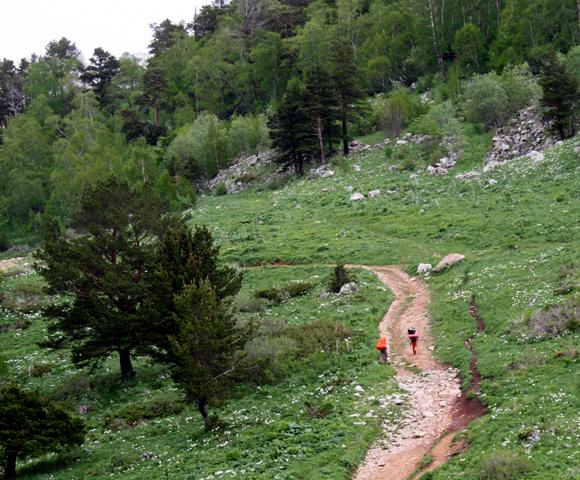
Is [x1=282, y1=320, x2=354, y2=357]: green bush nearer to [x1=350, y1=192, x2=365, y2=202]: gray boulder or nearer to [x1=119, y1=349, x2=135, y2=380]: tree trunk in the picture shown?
[x1=119, y1=349, x2=135, y2=380]: tree trunk

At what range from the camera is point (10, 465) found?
912 inches

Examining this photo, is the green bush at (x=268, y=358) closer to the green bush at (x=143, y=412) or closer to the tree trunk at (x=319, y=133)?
the green bush at (x=143, y=412)

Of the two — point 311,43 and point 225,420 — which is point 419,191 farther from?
point 311,43

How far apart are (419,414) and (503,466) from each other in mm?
6725

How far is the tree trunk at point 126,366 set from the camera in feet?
111

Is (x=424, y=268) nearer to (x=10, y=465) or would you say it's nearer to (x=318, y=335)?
(x=318, y=335)

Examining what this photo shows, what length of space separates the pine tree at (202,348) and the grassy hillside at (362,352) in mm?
1701

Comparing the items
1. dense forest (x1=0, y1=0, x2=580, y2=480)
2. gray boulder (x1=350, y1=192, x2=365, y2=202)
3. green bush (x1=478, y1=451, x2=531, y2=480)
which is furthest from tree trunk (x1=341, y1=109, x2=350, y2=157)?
green bush (x1=478, y1=451, x2=531, y2=480)

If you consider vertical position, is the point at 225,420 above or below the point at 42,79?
below

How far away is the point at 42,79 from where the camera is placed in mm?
143000

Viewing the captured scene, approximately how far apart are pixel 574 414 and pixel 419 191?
4418cm

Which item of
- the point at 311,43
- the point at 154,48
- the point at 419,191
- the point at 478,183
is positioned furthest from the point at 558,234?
the point at 154,48

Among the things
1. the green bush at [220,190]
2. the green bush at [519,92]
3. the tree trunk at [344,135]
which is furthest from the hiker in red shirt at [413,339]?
the green bush at [220,190]

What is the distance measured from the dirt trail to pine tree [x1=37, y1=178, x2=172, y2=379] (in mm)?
12814
